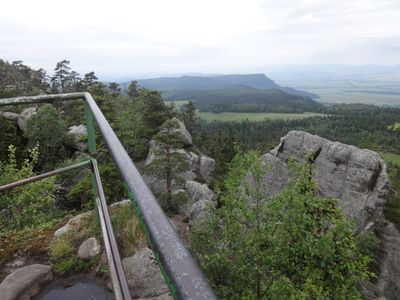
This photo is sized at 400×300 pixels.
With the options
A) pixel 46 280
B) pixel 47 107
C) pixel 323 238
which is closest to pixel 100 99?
pixel 47 107

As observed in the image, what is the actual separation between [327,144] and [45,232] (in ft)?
109

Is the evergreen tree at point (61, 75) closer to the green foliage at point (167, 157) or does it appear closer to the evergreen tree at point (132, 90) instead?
the evergreen tree at point (132, 90)

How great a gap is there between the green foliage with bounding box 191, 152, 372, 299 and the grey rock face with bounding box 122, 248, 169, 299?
4629 millimetres

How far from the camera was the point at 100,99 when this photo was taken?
32.8 meters

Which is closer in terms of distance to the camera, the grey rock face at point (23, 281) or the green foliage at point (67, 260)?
the grey rock face at point (23, 281)

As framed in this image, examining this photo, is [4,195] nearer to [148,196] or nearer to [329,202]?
[329,202]

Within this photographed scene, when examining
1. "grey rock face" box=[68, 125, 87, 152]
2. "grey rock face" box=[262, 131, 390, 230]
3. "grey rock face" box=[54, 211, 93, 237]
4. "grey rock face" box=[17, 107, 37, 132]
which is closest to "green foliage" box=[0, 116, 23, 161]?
"grey rock face" box=[17, 107, 37, 132]

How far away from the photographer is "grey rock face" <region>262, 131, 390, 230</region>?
28.3m

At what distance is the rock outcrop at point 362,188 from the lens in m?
25.8

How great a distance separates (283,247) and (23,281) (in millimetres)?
6780

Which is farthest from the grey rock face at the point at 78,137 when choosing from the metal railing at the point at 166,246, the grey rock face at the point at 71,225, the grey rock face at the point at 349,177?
the metal railing at the point at 166,246

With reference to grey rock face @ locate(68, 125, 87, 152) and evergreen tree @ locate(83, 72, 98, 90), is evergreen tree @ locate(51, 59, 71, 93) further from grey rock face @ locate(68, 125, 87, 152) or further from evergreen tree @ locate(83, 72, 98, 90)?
grey rock face @ locate(68, 125, 87, 152)

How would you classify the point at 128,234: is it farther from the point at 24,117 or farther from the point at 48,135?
the point at 24,117

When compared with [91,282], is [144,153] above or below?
below
